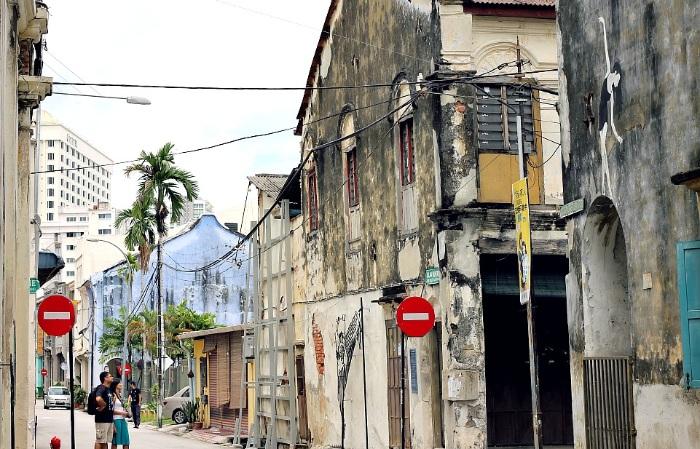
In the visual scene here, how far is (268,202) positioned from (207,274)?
43.0 metres

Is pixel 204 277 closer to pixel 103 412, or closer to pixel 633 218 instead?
pixel 103 412

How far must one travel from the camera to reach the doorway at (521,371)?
74.9ft

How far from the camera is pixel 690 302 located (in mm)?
11836

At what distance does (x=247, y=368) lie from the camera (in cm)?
3712

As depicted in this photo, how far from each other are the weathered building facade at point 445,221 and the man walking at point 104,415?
17.5 feet

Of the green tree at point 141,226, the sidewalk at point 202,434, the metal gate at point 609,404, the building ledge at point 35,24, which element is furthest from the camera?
the green tree at point 141,226

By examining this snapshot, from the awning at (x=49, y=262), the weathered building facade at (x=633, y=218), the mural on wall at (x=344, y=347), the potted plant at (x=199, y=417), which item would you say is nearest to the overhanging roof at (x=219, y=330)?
the potted plant at (x=199, y=417)

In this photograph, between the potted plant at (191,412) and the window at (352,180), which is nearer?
the window at (352,180)

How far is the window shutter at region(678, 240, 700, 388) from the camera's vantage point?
11781 mm

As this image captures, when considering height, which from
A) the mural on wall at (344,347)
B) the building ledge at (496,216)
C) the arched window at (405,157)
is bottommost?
the mural on wall at (344,347)

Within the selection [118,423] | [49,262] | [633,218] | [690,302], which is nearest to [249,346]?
[49,262]

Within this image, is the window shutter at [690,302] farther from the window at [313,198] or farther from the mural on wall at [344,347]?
the window at [313,198]

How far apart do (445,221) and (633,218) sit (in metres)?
7.50

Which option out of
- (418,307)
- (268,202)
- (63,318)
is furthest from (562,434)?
(268,202)
